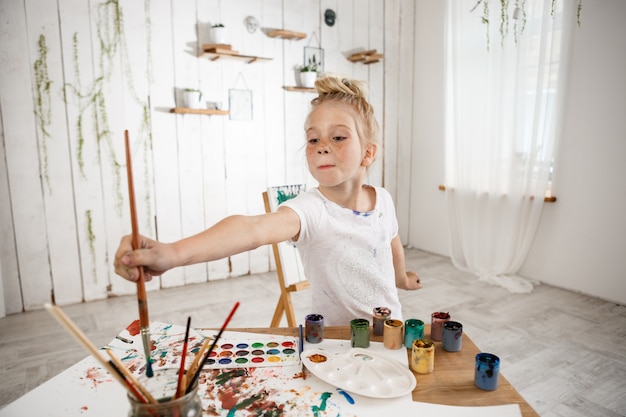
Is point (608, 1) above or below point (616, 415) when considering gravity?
above

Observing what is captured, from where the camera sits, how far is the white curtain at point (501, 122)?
3.01m

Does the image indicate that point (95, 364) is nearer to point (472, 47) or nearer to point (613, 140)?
point (613, 140)

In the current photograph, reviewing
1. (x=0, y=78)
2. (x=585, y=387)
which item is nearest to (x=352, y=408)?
(x=585, y=387)

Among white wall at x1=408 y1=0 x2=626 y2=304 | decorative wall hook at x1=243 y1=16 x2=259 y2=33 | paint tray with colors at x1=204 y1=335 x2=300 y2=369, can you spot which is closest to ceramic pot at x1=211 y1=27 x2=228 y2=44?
decorative wall hook at x1=243 y1=16 x2=259 y2=33

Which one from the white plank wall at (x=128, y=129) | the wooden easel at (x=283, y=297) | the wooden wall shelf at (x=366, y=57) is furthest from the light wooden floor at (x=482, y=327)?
the wooden wall shelf at (x=366, y=57)

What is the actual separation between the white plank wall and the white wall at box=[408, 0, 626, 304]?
203 centimetres

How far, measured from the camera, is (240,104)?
3.48 meters

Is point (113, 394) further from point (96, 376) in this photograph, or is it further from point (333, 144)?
point (333, 144)

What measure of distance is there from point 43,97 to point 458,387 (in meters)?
3.08

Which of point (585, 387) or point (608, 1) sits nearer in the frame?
point (585, 387)

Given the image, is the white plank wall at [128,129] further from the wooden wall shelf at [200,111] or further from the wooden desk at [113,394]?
the wooden desk at [113,394]

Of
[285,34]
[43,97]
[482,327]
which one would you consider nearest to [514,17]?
[285,34]

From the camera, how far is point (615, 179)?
2797 millimetres

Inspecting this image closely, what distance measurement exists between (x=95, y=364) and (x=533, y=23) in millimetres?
3435
